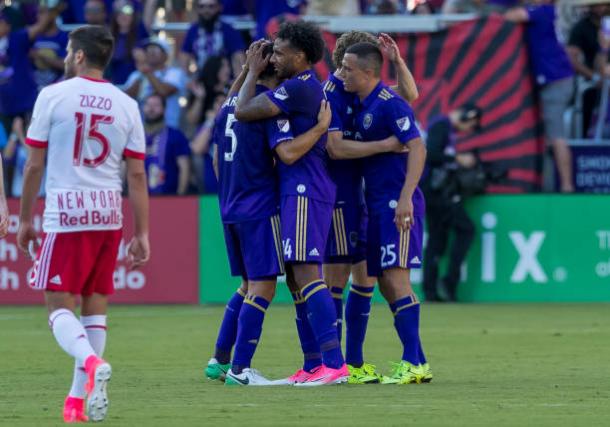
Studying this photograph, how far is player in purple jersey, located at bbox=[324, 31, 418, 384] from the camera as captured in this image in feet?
34.9

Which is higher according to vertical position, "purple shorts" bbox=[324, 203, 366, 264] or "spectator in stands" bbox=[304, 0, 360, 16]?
"spectator in stands" bbox=[304, 0, 360, 16]

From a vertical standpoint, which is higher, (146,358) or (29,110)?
(29,110)

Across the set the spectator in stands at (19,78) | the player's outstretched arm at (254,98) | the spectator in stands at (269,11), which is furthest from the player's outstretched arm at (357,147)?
the spectator in stands at (19,78)

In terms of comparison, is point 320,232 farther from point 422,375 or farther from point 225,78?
point 225,78

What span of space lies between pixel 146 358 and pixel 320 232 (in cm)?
310

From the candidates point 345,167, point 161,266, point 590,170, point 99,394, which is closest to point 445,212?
point 590,170

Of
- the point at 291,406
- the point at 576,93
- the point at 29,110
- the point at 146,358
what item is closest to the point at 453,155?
the point at 576,93

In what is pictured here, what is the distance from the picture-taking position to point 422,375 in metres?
10.6

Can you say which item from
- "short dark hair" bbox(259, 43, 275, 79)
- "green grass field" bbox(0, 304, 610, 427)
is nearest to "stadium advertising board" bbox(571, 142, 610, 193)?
"green grass field" bbox(0, 304, 610, 427)

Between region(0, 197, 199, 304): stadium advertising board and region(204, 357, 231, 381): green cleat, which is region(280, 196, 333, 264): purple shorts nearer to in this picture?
region(204, 357, 231, 381): green cleat

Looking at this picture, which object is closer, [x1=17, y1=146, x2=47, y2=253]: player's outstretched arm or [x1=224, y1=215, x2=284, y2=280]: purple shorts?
[x1=17, y1=146, x2=47, y2=253]: player's outstretched arm

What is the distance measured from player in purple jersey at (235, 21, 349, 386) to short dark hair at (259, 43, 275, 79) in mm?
97

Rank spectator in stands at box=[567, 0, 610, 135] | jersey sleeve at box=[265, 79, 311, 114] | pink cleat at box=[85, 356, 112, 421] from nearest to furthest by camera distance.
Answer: pink cleat at box=[85, 356, 112, 421] → jersey sleeve at box=[265, 79, 311, 114] → spectator in stands at box=[567, 0, 610, 135]

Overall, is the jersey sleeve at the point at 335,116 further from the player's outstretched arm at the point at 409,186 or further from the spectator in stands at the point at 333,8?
the spectator in stands at the point at 333,8
